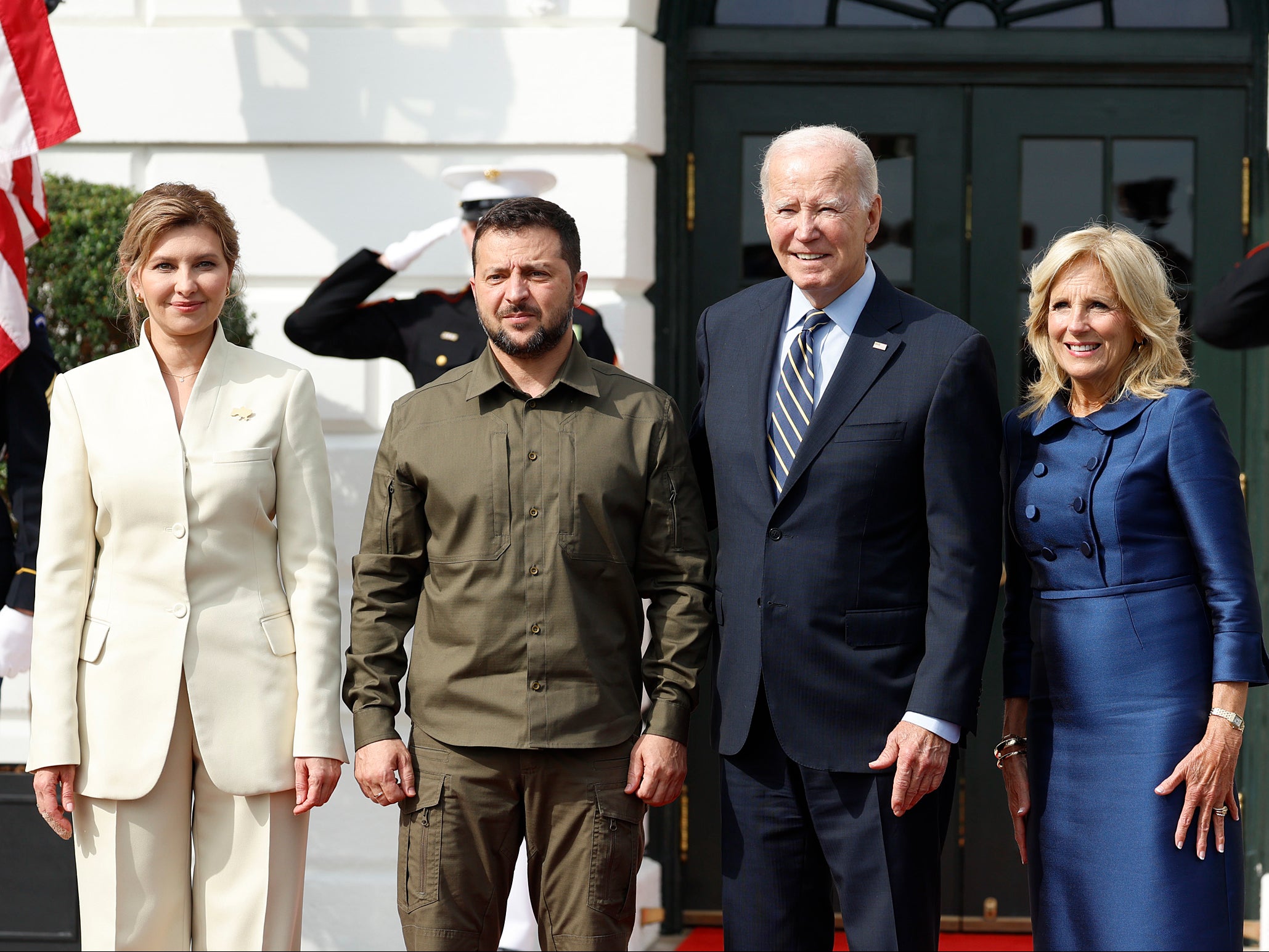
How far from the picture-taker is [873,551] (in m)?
2.64

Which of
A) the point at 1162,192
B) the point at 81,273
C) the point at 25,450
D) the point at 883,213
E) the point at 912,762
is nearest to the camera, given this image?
the point at 912,762

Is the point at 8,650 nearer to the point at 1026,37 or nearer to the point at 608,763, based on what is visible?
the point at 608,763

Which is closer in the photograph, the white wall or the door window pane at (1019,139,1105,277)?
the white wall

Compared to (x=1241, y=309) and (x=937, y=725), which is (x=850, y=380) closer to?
(x=937, y=725)

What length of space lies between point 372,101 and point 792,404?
243 centimetres

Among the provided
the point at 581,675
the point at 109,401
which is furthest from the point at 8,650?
the point at 581,675

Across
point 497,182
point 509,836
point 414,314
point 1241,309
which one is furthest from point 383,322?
point 1241,309

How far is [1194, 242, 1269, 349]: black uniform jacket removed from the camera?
342 centimetres

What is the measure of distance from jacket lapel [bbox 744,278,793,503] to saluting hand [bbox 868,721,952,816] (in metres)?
0.51

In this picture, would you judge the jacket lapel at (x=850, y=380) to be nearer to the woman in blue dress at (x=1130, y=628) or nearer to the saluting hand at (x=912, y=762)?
the woman in blue dress at (x=1130, y=628)

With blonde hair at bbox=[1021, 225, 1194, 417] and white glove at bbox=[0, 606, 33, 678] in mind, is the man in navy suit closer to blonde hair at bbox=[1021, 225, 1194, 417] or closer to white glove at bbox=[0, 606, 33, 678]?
blonde hair at bbox=[1021, 225, 1194, 417]

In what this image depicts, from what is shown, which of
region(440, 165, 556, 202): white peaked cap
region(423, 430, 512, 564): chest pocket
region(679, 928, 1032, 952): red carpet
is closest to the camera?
region(423, 430, 512, 564): chest pocket

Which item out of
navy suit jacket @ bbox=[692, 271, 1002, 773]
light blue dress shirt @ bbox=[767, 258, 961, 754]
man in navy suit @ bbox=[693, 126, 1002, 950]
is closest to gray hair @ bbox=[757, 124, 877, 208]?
man in navy suit @ bbox=[693, 126, 1002, 950]

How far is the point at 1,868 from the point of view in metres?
3.59
